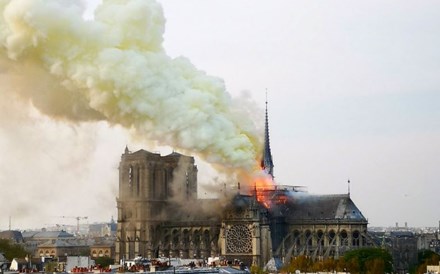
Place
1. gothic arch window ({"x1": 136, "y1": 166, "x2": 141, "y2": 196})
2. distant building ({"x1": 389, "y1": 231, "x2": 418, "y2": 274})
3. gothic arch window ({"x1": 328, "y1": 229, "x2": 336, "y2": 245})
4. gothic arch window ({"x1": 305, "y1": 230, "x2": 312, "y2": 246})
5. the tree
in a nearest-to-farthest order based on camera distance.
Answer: the tree
distant building ({"x1": 389, "y1": 231, "x2": 418, "y2": 274})
gothic arch window ({"x1": 328, "y1": 229, "x2": 336, "y2": 245})
gothic arch window ({"x1": 305, "y1": 230, "x2": 312, "y2": 246})
gothic arch window ({"x1": 136, "y1": 166, "x2": 141, "y2": 196})

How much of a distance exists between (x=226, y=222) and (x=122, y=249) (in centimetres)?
2183

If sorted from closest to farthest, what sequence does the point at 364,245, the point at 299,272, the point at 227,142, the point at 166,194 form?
the point at 227,142
the point at 299,272
the point at 364,245
the point at 166,194

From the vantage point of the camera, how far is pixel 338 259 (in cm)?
15512

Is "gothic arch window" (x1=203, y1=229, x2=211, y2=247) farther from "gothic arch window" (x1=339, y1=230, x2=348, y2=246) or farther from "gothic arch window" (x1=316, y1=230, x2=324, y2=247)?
"gothic arch window" (x1=339, y1=230, x2=348, y2=246)

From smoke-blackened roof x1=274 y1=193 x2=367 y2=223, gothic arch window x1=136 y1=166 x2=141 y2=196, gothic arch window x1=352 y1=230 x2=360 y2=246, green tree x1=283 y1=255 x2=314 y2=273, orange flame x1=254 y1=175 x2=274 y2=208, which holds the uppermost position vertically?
gothic arch window x1=136 y1=166 x2=141 y2=196

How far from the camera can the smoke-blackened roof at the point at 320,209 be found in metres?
171

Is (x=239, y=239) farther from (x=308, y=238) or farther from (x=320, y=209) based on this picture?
(x=320, y=209)

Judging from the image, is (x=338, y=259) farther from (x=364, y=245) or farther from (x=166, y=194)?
(x=166, y=194)

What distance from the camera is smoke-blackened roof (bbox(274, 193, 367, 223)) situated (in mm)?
170750

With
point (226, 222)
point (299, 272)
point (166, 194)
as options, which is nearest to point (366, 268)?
point (299, 272)

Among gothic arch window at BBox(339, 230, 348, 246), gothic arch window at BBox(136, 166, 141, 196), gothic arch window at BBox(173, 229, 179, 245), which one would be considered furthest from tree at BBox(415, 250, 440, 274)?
gothic arch window at BBox(136, 166, 141, 196)

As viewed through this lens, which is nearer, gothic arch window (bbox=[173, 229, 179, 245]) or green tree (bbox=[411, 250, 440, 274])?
green tree (bbox=[411, 250, 440, 274])

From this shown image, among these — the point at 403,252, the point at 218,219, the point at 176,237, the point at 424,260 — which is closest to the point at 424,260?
the point at 424,260

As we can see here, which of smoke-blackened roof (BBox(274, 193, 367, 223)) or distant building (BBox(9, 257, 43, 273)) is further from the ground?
smoke-blackened roof (BBox(274, 193, 367, 223))
